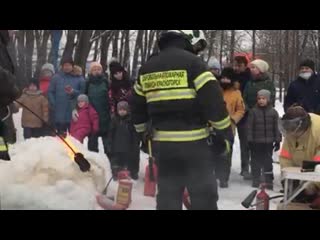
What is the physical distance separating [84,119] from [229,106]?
1873 mm

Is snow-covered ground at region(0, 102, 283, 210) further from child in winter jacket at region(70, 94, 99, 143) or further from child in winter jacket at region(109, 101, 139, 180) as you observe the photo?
child in winter jacket at region(70, 94, 99, 143)

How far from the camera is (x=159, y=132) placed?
429 cm

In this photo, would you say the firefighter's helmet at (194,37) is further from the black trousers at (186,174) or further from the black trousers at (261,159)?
the black trousers at (261,159)

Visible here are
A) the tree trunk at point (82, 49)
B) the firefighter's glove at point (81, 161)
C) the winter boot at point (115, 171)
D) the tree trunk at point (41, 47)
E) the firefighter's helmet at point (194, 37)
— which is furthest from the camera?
the tree trunk at point (41, 47)

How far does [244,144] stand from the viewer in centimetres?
764

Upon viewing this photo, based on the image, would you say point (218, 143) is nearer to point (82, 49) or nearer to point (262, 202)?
point (262, 202)

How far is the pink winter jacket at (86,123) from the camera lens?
24.6ft

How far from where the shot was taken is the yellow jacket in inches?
289

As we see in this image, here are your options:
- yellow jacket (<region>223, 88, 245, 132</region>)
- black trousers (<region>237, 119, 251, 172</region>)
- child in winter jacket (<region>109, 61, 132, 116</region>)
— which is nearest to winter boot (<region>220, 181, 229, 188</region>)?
black trousers (<region>237, 119, 251, 172</region>)

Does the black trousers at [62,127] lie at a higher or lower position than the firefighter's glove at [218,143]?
lower

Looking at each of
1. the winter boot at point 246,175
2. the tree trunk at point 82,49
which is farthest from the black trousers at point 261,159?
the tree trunk at point 82,49

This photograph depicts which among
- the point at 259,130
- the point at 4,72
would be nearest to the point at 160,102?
the point at 4,72

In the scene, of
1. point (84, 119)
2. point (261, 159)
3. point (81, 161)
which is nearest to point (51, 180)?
point (81, 161)

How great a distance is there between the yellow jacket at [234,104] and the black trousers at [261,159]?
17.0 inches
